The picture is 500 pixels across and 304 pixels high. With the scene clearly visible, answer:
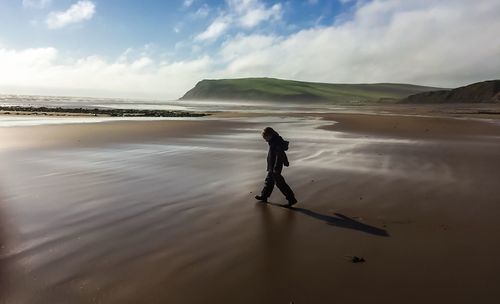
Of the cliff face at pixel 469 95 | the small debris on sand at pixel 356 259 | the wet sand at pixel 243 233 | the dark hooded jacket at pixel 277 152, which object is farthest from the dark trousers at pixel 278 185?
the cliff face at pixel 469 95

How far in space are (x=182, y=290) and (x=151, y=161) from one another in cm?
910

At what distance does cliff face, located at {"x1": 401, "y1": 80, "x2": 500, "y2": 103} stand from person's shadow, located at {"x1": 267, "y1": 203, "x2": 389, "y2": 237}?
360 ft

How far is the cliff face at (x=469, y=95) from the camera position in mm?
107775

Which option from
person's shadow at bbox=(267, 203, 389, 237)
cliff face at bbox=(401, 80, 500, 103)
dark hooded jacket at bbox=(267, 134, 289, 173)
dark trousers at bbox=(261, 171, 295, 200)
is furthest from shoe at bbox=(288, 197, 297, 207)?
cliff face at bbox=(401, 80, 500, 103)

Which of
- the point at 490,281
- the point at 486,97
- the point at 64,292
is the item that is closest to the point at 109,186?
the point at 64,292

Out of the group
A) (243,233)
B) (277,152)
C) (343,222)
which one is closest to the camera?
(243,233)

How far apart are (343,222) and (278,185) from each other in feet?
5.27

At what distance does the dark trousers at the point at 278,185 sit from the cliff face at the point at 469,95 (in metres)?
110

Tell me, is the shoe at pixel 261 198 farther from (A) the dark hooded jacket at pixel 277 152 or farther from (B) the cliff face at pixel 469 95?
(B) the cliff face at pixel 469 95

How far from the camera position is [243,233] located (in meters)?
6.46

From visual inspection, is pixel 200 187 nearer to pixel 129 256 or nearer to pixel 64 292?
pixel 129 256

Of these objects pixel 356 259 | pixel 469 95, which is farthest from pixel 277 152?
pixel 469 95

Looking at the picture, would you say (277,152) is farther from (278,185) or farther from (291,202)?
(291,202)

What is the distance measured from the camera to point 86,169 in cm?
1149
